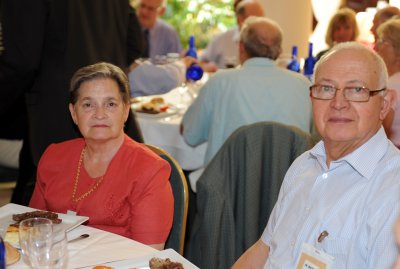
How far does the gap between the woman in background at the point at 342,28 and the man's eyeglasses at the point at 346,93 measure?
3875 mm

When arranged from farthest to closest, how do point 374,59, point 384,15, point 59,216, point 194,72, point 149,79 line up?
point 384,15 → point 194,72 → point 149,79 → point 59,216 → point 374,59

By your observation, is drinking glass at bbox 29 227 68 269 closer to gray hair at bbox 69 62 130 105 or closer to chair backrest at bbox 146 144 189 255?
chair backrest at bbox 146 144 189 255

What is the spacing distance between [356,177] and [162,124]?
7.52ft

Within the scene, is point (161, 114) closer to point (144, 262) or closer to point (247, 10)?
point (247, 10)

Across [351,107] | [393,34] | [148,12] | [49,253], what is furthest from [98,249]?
[148,12]

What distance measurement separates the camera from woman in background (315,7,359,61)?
5.79m

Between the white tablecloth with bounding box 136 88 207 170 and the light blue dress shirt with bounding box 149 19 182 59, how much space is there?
9.44 ft

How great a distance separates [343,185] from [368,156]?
0.11 meters

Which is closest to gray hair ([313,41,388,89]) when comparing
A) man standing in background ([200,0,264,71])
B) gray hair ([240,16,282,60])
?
gray hair ([240,16,282,60])

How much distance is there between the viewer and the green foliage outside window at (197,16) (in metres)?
9.35

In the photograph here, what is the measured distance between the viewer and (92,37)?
320cm

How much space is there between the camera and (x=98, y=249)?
2.01m

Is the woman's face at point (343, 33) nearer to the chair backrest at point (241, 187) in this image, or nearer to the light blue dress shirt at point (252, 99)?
the light blue dress shirt at point (252, 99)

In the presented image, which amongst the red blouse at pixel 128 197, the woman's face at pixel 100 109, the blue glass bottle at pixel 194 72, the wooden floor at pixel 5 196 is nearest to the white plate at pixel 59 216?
the red blouse at pixel 128 197
